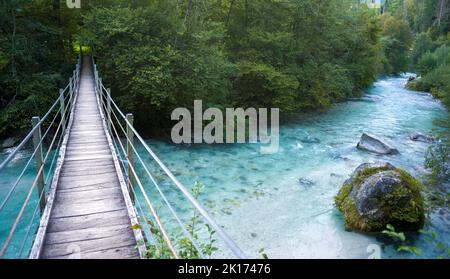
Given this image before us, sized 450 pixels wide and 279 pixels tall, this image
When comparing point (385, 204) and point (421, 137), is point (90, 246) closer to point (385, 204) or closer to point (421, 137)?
point (385, 204)

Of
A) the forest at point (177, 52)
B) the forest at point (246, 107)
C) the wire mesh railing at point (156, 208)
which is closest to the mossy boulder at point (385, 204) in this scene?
the forest at point (246, 107)

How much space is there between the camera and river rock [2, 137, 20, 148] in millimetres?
13868

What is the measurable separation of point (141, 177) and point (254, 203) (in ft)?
13.6

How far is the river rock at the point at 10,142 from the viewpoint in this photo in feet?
45.5

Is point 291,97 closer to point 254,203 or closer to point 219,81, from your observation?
point 219,81

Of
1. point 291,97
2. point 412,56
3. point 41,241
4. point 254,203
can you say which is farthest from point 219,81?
point 412,56

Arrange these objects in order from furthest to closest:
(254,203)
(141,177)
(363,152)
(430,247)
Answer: (363,152)
(141,177)
(254,203)
(430,247)

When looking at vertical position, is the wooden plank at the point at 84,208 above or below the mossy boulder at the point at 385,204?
above

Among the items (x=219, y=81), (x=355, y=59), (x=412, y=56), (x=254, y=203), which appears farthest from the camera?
(x=412, y=56)

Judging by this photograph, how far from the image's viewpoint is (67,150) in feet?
22.4

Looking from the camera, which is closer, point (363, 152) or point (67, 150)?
point (67, 150)

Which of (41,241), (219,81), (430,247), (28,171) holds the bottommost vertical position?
(430,247)

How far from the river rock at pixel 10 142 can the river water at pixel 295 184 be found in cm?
262
